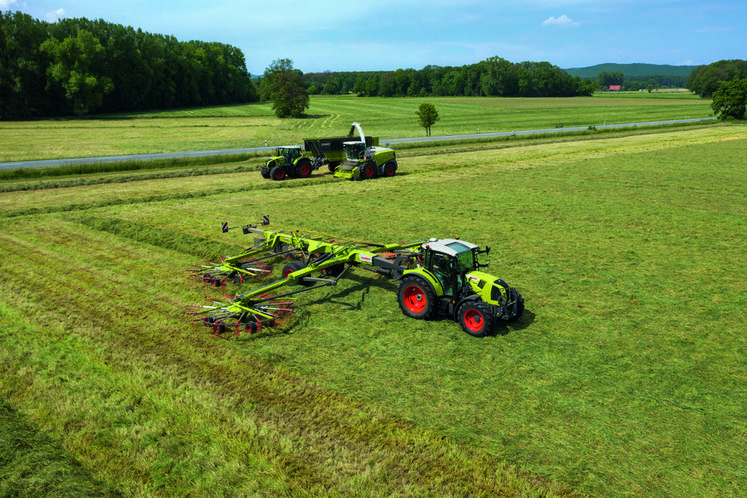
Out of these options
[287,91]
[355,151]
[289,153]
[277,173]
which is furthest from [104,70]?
[355,151]

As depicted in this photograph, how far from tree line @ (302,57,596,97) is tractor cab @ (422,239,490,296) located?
167128mm

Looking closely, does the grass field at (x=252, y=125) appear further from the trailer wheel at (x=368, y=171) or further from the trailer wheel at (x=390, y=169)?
the trailer wheel at (x=368, y=171)

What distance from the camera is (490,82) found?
165m

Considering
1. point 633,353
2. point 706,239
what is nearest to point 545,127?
point 706,239

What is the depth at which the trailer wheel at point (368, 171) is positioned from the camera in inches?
1342

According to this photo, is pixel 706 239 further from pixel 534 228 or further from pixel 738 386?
pixel 738 386

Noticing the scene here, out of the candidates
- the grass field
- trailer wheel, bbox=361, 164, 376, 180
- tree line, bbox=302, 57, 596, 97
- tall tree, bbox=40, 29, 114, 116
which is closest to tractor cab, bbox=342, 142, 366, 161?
trailer wheel, bbox=361, 164, 376, 180

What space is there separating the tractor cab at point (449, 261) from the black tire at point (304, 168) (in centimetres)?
2485

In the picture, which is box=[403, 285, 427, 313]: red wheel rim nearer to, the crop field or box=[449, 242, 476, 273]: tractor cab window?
the crop field

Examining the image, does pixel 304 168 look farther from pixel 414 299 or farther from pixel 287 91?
pixel 287 91

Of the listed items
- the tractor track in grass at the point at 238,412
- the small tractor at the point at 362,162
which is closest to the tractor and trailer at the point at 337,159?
the small tractor at the point at 362,162

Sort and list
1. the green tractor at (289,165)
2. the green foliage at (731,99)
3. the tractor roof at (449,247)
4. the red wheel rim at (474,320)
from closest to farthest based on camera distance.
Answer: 1. the red wheel rim at (474,320)
2. the tractor roof at (449,247)
3. the green tractor at (289,165)
4. the green foliage at (731,99)

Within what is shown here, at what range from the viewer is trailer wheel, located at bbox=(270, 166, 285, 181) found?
34.1 m

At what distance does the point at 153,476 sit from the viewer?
722cm
